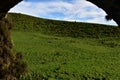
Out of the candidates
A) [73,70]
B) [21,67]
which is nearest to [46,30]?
[73,70]

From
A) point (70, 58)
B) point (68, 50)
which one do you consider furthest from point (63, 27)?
point (70, 58)

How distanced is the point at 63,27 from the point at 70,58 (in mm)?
35695

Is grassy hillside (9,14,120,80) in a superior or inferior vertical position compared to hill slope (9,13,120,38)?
inferior

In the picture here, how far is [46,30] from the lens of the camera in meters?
83.9

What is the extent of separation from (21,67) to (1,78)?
3392 millimetres

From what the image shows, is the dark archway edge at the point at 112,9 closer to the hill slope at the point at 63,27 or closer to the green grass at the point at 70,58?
the green grass at the point at 70,58

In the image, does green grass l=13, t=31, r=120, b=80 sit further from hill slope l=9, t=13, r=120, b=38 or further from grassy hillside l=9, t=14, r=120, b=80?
hill slope l=9, t=13, r=120, b=38

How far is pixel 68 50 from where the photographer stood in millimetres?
58188

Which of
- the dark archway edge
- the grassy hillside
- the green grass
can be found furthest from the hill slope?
the dark archway edge

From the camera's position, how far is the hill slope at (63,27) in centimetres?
8031

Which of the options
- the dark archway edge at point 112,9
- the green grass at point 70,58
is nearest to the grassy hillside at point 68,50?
the green grass at point 70,58

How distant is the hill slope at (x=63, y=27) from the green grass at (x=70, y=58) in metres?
6.27

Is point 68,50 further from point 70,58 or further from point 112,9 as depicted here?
point 112,9

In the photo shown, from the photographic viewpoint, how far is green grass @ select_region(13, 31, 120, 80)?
41062 mm
